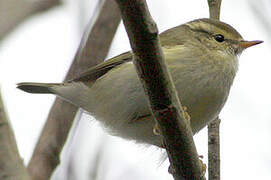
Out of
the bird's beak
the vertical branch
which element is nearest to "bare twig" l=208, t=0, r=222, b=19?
the vertical branch

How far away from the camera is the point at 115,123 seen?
413 cm

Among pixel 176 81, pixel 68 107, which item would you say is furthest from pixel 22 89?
pixel 176 81

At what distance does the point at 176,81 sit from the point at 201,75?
0.29 meters

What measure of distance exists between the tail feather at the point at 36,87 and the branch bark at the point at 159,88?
2196mm

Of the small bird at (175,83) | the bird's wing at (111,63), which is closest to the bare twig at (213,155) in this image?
the small bird at (175,83)

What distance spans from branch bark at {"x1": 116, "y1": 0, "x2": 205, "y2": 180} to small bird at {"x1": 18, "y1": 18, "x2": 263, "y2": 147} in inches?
43.7

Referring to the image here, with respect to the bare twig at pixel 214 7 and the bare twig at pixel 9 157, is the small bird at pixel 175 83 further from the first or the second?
the bare twig at pixel 9 157

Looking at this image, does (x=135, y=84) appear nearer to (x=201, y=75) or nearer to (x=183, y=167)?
(x=201, y=75)

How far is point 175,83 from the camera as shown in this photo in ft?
12.0

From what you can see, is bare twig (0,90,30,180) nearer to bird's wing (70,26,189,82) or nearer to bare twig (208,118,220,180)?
bare twig (208,118,220,180)

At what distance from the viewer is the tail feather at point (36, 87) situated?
14.9 feet

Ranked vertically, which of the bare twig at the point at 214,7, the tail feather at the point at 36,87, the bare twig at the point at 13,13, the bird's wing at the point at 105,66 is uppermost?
the bare twig at the point at 13,13

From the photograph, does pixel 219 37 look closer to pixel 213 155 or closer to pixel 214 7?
pixel 214 7

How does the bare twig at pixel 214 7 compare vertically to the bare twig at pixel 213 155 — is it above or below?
above
